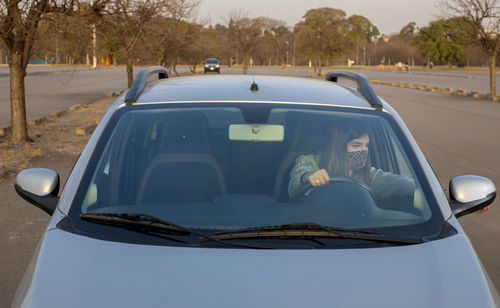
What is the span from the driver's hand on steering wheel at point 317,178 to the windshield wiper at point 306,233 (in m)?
0.56

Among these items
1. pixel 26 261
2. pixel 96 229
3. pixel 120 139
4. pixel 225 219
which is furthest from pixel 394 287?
pixel 26 261

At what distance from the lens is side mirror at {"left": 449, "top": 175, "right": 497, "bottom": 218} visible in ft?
9.98

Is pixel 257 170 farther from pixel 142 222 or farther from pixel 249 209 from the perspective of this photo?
pixel 142 222

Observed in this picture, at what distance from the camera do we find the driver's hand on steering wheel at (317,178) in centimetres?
320

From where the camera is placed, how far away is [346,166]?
3605 mm

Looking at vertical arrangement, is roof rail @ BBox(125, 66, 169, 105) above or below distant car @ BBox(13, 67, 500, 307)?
above

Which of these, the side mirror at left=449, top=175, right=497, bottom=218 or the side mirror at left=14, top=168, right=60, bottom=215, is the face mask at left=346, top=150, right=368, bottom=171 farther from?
the side mirror at left=14, top=168, right=60, bottom=215

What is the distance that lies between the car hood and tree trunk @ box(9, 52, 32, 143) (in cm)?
1040

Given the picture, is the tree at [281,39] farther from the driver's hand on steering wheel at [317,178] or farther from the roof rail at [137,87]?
the driver's hand on steering wheel at [317,178]

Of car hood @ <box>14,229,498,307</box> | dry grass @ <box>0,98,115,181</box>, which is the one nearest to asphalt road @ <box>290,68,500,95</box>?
dry grass @ <box>0,98,115,181</box>

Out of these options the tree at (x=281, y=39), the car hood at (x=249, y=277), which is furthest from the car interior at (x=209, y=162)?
the tree at (x=281, y=39)

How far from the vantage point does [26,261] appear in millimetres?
5254

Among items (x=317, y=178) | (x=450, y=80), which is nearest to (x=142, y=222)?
(x=317, y=178)

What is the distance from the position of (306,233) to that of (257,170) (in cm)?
72
